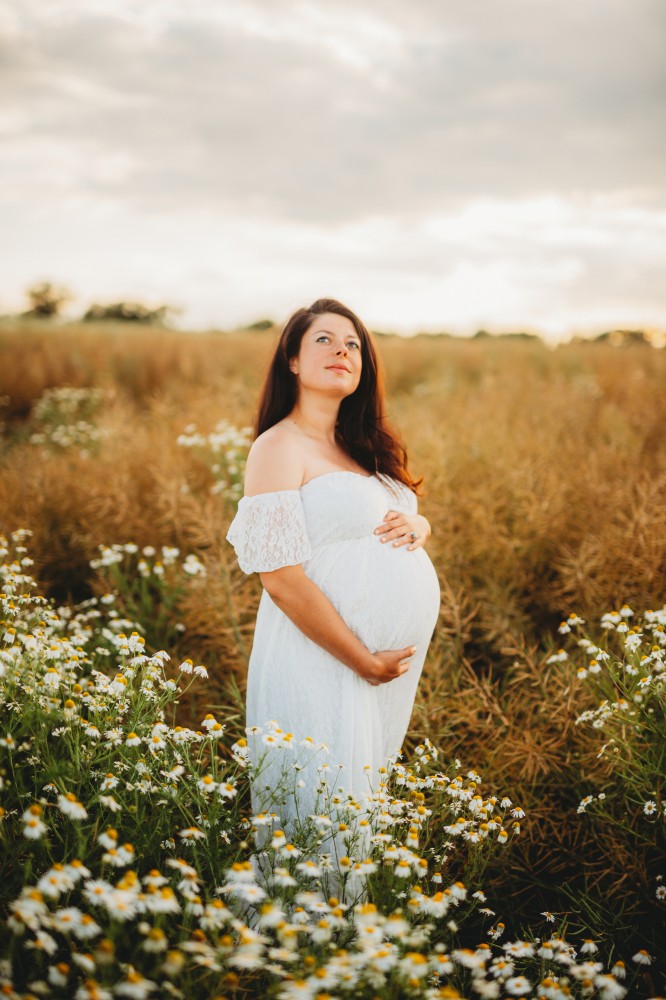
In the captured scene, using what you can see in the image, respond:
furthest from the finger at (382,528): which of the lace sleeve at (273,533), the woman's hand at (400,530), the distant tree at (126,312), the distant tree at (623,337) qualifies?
the distant tree at (126,312)

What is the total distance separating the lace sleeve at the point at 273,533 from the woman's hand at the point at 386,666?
1.35 ft

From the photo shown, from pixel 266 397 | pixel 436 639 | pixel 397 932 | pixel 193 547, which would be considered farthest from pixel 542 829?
pixel 193 547

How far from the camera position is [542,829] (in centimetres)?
252

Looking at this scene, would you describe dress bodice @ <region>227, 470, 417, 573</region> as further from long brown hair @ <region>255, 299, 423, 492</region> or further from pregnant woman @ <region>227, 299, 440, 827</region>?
long brown hair @ <region>255, 299, 423, 492</region>

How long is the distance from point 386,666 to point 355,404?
1.11m

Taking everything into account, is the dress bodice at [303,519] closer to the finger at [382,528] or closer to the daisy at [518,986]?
the finger at [382,528]

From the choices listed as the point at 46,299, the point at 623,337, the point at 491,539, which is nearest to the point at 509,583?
the point at 491,539

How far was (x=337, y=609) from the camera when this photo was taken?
2.14 m

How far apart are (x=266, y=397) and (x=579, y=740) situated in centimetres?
173

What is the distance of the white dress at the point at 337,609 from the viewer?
2.04 metres

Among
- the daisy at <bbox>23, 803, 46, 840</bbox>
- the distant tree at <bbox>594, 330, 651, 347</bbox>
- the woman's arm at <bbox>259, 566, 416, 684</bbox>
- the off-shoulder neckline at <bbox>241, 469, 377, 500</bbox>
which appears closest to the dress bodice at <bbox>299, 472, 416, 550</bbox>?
the off-shoulder neckline at <bbox>241, 469, 377, 500</bbox>

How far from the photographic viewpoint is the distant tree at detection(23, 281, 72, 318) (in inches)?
1847

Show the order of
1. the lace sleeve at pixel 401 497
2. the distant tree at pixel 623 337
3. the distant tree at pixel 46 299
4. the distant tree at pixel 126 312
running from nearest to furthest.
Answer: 1. the lace sleeve at pixel 401 497
2. the distant tree at pixel 623 337
3. the distant tree at pixel 126 312
4. the distant tree at pixel 46 299

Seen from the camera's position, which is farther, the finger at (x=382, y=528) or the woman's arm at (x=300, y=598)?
the finger at (x=382, y=528)
